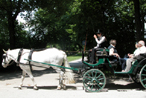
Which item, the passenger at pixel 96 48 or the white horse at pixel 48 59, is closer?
the passenger at pixel 96 48

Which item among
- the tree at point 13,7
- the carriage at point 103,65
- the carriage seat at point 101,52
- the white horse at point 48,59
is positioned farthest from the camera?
the tree at point 13,7

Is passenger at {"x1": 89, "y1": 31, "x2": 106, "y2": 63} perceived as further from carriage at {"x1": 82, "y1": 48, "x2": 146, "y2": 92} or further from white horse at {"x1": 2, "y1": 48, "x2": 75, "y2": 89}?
white horse at {"x1": 2, "y1": 48, "x2": 75, "y2": 89}

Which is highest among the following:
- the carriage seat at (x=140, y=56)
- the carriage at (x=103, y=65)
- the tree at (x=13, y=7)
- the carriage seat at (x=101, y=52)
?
the tree at (x=13, y=7)

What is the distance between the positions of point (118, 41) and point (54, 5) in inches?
225

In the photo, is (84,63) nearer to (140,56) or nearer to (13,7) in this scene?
(140,56)

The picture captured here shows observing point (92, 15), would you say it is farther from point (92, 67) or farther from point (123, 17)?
point (92, 67)

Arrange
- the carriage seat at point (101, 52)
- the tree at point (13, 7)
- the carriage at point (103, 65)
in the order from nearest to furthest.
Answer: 1. the carriage at point (103, 65)
2. the carriage seat at point (101, 52)
3. the tree at point (13, 7)

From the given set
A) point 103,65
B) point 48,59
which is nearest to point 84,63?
point 103,65

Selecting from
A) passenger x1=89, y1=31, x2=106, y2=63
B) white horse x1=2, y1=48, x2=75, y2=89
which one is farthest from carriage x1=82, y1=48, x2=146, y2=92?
white horse x1=2, y1=48, x2=75, y2=89

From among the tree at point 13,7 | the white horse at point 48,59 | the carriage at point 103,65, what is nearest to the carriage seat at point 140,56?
the carriage at point 103,65

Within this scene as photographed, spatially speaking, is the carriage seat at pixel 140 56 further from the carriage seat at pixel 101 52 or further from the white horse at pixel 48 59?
the white horse at pixel 48 59

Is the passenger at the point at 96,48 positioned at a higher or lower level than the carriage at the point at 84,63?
higher

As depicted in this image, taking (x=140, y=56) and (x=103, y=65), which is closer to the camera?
(x=140, y=56)

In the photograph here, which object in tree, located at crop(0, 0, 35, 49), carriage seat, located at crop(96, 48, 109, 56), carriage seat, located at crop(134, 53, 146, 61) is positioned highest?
tree, located at crop(0, 0, 35, 49)
